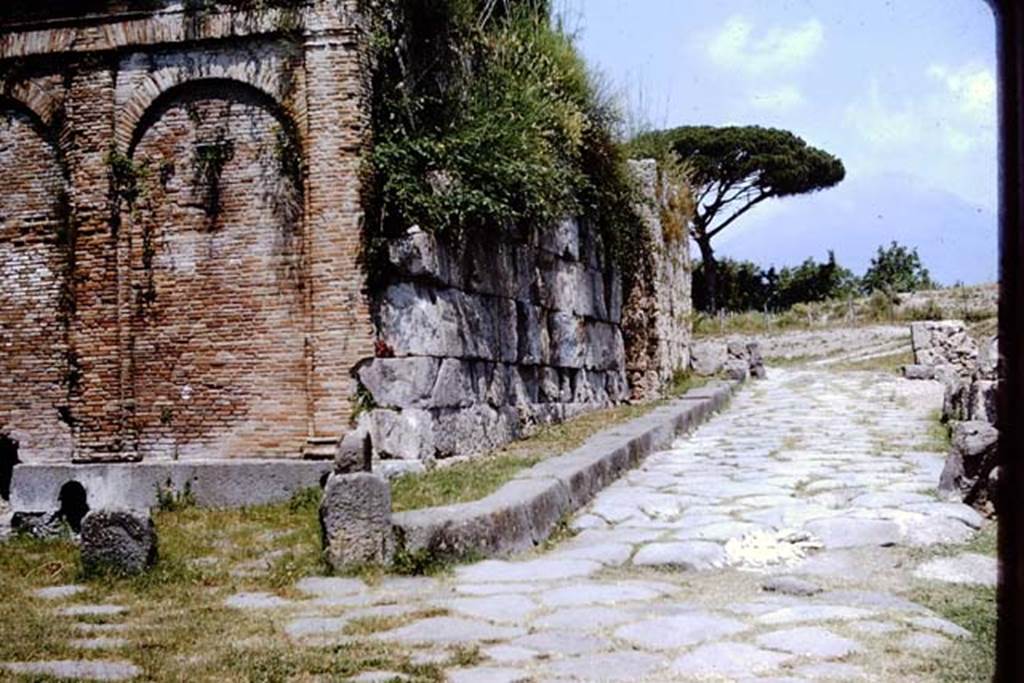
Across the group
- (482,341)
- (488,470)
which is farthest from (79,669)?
(482,341)

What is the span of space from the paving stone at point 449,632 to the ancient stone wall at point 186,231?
5136 mm

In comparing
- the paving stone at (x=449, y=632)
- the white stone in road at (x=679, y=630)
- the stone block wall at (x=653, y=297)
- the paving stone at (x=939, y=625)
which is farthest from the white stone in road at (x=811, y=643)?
the stone block wall at (x=653, y=297)

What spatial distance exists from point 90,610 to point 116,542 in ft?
2.64

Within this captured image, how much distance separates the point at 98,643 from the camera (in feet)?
15.5

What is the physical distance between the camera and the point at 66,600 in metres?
5.84

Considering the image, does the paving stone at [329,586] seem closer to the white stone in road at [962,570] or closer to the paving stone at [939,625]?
the paving stone at [939,625]

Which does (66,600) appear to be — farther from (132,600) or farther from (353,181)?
(353,181)

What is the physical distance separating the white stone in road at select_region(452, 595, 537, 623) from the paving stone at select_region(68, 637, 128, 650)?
4.78 feet

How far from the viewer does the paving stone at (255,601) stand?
17.8 ft

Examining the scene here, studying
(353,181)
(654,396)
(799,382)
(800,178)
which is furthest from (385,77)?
(800,178)

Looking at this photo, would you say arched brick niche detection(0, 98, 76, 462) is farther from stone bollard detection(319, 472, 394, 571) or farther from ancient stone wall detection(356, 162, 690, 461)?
stone bollard detection(319, 472, 394, 571)

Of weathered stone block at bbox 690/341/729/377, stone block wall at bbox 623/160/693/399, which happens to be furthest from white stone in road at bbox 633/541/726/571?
weathered stone block at bbox 690/341/729/377

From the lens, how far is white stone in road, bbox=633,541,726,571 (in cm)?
599

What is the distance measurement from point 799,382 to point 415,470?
14035mm
